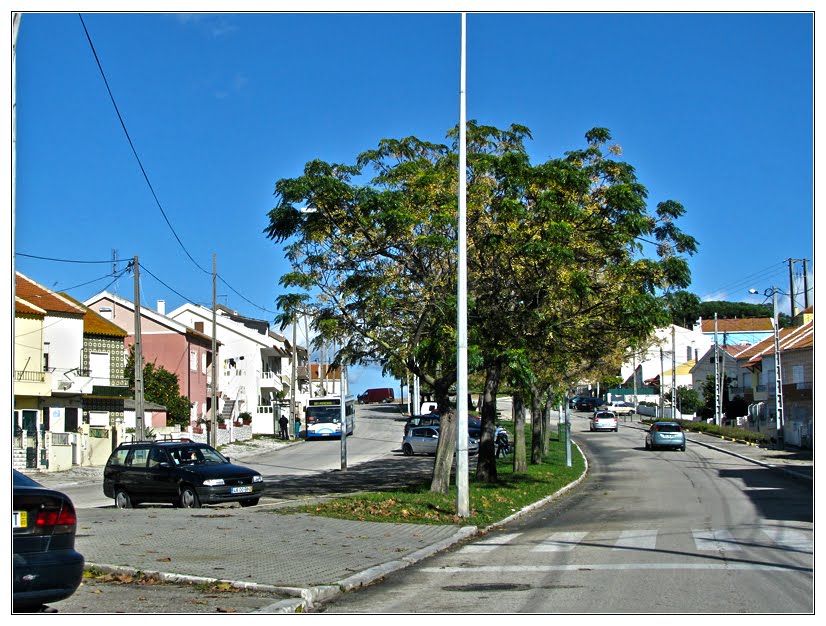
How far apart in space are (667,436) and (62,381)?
3095 cm

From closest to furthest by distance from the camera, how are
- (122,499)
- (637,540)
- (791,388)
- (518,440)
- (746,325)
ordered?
(637,540) → (122,499) → (518,440) → (791,388) → (746,325)

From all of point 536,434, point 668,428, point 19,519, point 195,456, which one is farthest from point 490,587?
point 668,428

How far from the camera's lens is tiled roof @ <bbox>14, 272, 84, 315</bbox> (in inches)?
1724

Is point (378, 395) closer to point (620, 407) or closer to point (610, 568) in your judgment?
point (620, 407)

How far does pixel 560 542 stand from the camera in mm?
14617

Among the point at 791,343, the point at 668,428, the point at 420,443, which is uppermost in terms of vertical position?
the point at 791,343

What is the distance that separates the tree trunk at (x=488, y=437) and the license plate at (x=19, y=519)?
62.6 feet

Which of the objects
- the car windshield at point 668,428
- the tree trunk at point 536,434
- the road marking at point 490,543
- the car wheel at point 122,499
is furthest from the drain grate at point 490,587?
the car windshield at point 668,428

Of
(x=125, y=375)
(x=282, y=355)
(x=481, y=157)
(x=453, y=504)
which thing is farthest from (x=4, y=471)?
(x=282, y=355)

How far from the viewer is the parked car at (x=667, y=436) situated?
4941 centimetres

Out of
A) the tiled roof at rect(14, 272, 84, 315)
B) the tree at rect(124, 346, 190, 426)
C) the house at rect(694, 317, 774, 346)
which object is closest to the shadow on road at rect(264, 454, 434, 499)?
the tiled roof at rect(14, 272, 84, 315)

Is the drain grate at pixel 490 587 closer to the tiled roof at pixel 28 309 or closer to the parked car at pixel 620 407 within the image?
the tiled roof at pixel 28 309

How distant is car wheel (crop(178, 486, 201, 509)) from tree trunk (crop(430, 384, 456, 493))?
5.47 meters

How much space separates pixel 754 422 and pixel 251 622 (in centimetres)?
6312
